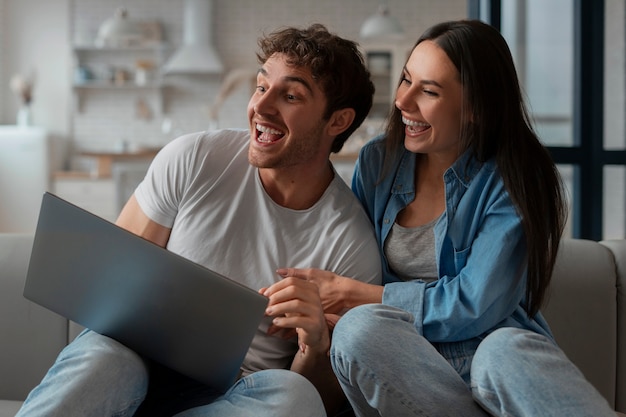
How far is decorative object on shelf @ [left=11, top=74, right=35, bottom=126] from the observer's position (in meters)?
7.75

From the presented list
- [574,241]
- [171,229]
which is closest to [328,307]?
[171,229]

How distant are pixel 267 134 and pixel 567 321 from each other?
0.87 m

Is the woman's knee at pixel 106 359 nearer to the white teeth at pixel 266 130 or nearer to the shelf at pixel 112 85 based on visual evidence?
the white teeth at pixel 266 130

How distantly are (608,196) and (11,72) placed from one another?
22.6 feet

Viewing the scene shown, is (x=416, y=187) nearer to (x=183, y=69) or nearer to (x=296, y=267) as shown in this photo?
(x=296, y=267)

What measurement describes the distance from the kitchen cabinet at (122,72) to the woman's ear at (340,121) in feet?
20.6

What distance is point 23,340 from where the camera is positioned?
1884 mm

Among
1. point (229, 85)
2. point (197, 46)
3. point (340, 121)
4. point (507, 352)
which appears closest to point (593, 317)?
point (507, 352)

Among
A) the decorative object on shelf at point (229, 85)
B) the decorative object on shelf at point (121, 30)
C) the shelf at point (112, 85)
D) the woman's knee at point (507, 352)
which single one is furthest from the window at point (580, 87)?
the shelf at point (112, 85)

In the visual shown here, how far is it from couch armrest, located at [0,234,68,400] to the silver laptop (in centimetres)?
46

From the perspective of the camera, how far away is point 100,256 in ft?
4.48

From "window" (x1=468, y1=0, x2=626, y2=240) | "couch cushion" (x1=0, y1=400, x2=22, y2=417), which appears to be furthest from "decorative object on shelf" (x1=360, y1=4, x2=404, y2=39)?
"couch cushion" (x1=0, y1=400, x2=22, y2=417)

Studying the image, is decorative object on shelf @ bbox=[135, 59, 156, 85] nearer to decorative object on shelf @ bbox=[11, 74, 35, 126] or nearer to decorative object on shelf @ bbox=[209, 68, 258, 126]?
decorative object on shelf @ bbox=[209, 68, 258, 126]

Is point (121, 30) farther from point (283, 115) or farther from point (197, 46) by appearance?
point (283, 115)
